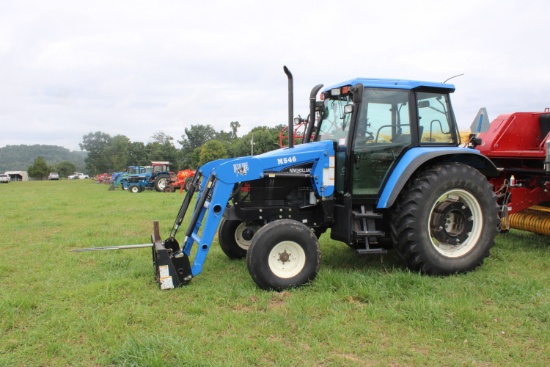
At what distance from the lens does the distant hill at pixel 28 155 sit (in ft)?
477

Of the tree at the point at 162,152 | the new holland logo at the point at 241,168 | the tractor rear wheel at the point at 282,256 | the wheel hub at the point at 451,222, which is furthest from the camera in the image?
the tree at the point at 162,152

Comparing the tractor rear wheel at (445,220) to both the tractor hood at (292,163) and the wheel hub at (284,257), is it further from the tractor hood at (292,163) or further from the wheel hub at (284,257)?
the wheel hub at (284,257)

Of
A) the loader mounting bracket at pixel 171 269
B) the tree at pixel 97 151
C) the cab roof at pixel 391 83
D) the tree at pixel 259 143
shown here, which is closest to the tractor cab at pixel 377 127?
the cab roof at pixel 391 83

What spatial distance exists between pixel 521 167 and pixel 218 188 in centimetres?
473

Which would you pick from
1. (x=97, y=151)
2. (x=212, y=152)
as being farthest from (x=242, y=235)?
(x=97, y=151)

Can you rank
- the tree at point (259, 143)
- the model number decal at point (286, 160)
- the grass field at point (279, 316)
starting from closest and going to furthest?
the grass field at point (279, 316)
the model number decal at point (286, 160)
the tree at point (259, 143)

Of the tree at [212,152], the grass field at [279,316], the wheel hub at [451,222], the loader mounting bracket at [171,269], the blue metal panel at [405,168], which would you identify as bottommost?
the grass field at [279,316]

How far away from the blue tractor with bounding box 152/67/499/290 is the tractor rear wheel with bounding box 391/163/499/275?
0.04ft

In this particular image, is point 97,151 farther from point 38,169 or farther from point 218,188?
point 218,188

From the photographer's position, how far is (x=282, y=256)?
456 centimetres

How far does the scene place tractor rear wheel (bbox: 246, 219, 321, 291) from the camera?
14.5 feet

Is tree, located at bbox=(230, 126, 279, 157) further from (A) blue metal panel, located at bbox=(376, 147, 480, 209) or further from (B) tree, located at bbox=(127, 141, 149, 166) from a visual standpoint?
(A) blue metal panel, located at bbox=(376, 147, 480, 209)

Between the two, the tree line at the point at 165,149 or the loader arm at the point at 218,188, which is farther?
the tree line at the point at 165,149

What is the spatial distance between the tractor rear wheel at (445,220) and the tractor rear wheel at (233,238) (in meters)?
2.03
